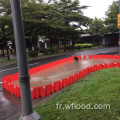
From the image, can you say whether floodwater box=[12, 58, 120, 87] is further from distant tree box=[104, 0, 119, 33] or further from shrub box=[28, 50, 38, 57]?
distant tree box=[104, 0, 119, 33]

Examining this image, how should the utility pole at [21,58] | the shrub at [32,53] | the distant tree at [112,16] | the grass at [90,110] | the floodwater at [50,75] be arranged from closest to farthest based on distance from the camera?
the utility pole at [21,58] → the grass at [90,110] → the floodwater at [50,75] → the shrub at [32,53] → the distant tree at [112,16]

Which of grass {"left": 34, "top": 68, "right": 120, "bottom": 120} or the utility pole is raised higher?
the utility pole

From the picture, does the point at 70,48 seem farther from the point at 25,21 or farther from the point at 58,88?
the point at 58,88

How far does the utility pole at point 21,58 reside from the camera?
346 centimetres

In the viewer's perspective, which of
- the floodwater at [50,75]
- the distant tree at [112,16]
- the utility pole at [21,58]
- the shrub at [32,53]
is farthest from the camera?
the distant tree at [112,16]

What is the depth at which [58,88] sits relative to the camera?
720 centimetres

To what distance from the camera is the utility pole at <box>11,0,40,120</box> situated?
3.46 metres

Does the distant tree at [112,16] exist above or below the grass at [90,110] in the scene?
above

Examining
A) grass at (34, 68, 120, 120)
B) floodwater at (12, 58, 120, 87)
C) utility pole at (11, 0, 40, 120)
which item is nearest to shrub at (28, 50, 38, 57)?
floodwater at (12, 58, 120, 87)

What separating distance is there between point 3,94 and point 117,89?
512 centimetres

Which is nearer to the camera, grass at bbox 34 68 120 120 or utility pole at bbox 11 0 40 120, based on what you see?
utility pole at bbox 11 0 40 120

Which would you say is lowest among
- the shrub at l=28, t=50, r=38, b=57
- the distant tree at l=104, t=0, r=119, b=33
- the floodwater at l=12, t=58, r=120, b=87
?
the floodwater at l=12, t=58, r=120, b=87

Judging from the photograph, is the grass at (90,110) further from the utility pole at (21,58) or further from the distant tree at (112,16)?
the distant tree at (112,16)

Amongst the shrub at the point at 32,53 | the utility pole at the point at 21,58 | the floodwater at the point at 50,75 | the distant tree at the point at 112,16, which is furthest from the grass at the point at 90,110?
the distant tree at the point at 112,16
